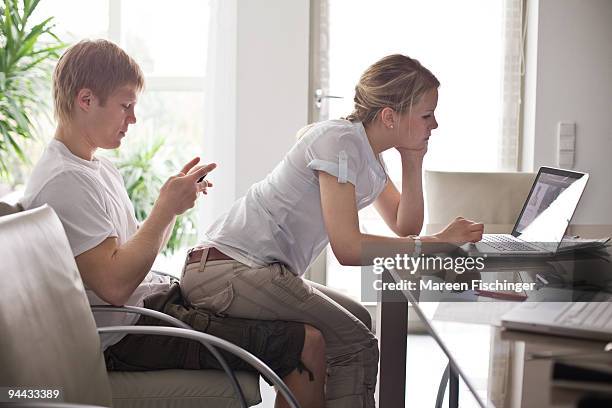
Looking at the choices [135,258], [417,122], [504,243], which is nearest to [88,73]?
[135,258]

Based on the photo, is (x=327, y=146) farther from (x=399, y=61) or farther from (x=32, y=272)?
(x=32, y=272)

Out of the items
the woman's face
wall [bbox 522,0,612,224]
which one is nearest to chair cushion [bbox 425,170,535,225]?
the woman's face

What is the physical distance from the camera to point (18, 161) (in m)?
4.84

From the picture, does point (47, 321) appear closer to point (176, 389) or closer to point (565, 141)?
point (176, 389)

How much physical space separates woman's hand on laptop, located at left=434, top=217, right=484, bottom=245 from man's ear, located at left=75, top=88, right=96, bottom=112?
0.92 m

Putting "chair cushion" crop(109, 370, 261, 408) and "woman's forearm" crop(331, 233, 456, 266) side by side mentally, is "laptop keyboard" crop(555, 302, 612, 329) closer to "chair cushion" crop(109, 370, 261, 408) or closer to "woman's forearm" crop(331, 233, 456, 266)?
"woman's forearm" crop(331, 233, 456, 266)

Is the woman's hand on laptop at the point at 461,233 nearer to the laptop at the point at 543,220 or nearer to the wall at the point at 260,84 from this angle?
the laptop at the point at 543,220

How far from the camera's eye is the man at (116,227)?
199cm

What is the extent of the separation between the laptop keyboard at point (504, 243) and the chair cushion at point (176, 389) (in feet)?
2.47

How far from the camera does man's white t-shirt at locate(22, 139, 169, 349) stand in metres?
1.97

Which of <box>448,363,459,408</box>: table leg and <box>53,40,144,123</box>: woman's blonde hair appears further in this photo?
<box>448,363,459,408</box>: table leg

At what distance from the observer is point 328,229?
219 cm

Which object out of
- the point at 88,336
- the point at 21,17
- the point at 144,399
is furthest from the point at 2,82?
the point at 88,336

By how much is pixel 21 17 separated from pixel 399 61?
107 inches
